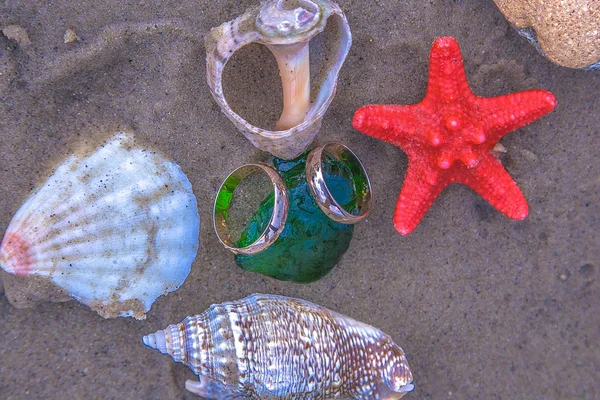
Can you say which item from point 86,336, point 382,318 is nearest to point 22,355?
point 86,336

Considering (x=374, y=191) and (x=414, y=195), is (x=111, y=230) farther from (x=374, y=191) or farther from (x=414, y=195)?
(x=414, y=195)

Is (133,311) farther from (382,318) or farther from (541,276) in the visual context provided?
(541,276)

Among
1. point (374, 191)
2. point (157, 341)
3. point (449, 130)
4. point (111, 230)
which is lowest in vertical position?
point (157, 341)

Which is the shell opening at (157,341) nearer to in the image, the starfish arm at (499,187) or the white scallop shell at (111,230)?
the white scallop shell at (111,230)

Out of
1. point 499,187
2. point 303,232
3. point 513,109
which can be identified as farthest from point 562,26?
point 303,232

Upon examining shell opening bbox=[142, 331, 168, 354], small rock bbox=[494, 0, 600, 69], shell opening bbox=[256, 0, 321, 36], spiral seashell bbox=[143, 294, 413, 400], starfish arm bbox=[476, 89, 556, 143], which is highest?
shell opening bbox=[256, 0, 321, 36]

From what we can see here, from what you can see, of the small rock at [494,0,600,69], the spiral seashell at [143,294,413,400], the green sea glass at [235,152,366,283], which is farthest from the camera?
the green sea glass at [235,152,366,283]

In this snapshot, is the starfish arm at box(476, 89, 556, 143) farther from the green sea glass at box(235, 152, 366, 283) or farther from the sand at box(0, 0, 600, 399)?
the green sea glass at box(235, 152, 366, 283)

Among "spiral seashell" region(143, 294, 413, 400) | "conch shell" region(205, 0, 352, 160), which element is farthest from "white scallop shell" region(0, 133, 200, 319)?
"conch shell" region(205, 0, 352, 160)
